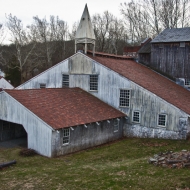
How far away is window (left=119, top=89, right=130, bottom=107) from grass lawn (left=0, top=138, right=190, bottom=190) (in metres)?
6.13

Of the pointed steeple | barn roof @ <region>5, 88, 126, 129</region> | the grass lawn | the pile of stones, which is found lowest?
the grass lawn

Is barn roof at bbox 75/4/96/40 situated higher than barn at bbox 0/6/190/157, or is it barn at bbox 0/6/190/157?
barn roof at bbox 75/4/96/40

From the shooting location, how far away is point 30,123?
820 inches

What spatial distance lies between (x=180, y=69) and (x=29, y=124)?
22248mm

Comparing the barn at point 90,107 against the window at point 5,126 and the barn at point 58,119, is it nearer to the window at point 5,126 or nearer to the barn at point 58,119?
the barn at point 58,119

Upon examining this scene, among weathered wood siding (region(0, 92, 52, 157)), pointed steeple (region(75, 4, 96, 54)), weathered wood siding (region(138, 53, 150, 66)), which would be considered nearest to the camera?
weathered wood siding (region(0, 92, 52, 157))

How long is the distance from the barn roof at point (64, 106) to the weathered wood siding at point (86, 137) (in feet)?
2.25

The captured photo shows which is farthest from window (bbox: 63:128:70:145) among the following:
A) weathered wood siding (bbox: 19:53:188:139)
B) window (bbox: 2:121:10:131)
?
weathered wood siding (bbox: 19:53:188:139)

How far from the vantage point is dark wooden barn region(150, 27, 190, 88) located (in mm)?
34156

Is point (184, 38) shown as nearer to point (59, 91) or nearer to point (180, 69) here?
point (180, 69)

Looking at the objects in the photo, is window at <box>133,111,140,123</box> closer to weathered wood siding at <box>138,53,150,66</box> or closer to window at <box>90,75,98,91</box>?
window at <box>90,75,98,91</box>

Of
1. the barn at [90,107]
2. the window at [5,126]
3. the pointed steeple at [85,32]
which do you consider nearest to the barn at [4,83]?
the barn at [90,107]

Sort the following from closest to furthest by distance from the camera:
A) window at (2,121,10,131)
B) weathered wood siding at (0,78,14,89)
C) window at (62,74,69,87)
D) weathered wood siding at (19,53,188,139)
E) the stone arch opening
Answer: weathered wood siding at (19,53,188,139) < the stone arch opening < window at (2,121,10,131) < window at (62,74,69,87) < weathered wood siding at (0,78,14,89)

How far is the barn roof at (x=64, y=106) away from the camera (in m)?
21.1
